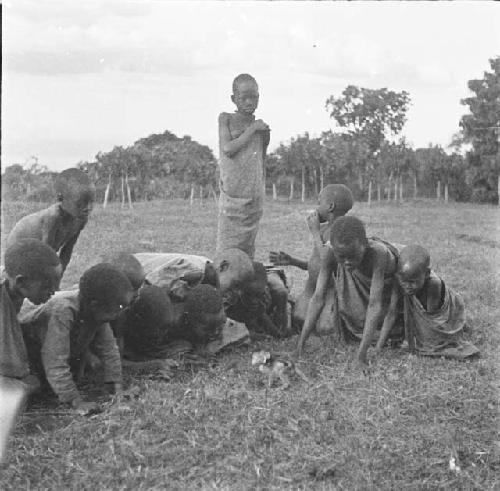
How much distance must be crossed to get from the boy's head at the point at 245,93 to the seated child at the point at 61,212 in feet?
5.99

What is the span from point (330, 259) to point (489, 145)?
26805 millimetres

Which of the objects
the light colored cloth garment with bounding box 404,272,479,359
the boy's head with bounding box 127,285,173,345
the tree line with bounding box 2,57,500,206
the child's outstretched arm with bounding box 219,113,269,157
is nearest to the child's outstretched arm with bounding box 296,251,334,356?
the light colored cloth garment with bounding box 404,272,479,359

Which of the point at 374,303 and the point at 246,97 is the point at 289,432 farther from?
the point at 246,97

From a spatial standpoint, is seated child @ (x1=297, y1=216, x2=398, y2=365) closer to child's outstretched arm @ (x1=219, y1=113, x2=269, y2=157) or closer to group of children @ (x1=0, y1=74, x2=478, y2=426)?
group of children @ (x1=0, y1=74, x2=478, y2=426)

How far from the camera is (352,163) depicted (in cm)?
3366

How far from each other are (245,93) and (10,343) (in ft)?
10.8

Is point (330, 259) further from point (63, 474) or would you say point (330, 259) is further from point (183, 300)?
point (63, 474)

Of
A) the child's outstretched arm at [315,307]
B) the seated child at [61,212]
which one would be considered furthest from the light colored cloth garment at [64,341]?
the child's outstretched arm at [315,307]

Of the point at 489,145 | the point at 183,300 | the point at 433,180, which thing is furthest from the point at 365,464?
the point at 433,180

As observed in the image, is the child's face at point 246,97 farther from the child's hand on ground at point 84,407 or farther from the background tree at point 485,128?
the background tree at point 485,128

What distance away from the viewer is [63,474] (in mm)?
3311

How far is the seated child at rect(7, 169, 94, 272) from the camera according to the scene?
497 centimetres

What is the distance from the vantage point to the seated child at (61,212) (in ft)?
16.3

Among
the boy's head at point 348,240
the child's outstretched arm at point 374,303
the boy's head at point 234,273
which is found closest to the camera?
the boy's head at point 348,240
